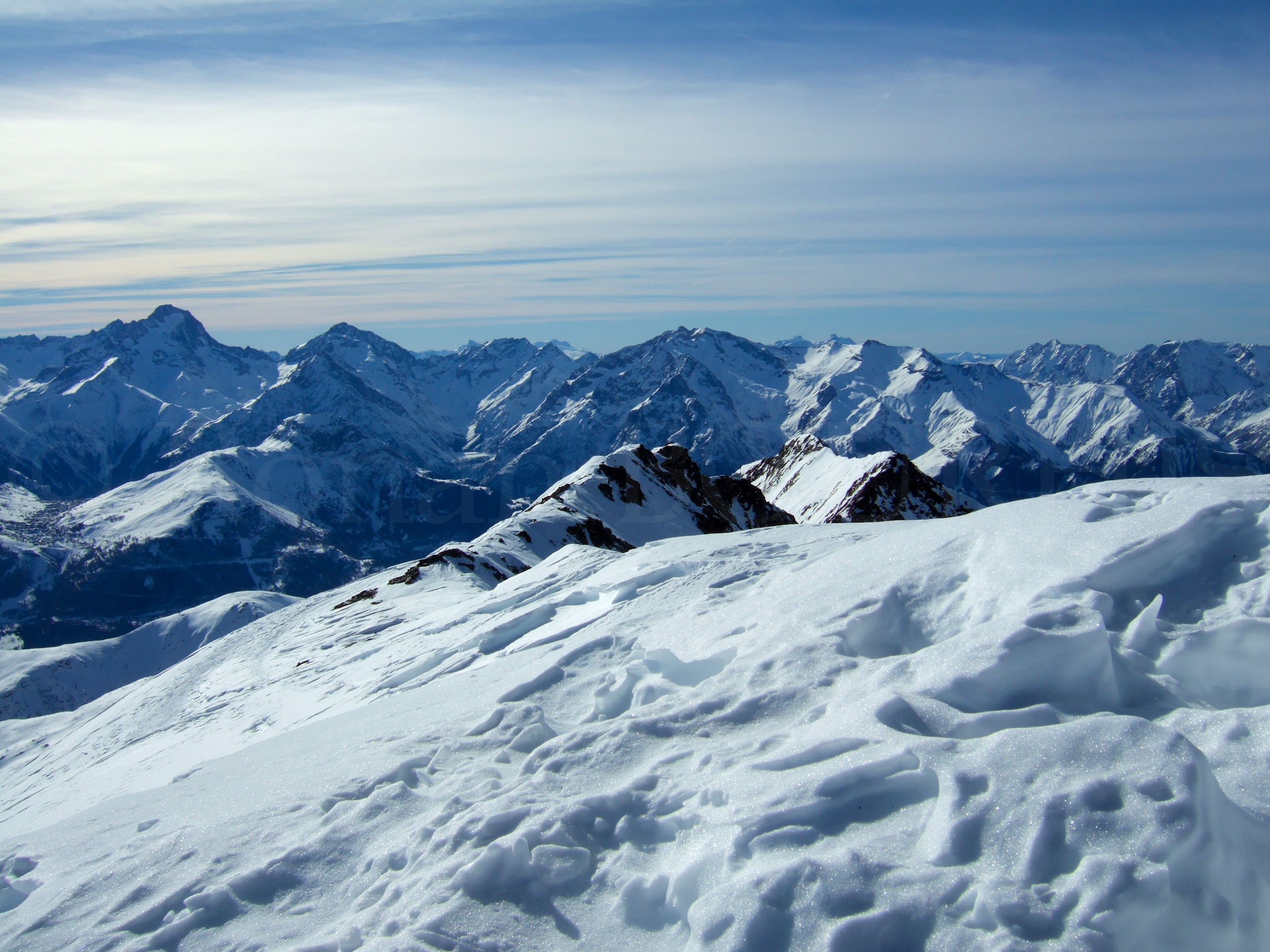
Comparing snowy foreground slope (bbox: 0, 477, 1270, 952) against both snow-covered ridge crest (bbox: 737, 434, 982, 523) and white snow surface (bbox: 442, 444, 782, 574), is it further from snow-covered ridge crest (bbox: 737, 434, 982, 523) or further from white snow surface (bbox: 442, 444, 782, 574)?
snow-covered ridge crest (bbox: 737, 434, 982, 523)

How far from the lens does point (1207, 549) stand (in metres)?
10.4

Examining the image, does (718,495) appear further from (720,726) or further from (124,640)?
(124,640)

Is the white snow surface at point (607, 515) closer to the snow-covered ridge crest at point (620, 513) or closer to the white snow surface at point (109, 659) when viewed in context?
the snow-covered ridge crest at point (620, 513)

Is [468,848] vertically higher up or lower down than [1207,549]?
lower down

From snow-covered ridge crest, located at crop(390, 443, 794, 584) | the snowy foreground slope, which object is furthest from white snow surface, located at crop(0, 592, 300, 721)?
the snowy foreground slope

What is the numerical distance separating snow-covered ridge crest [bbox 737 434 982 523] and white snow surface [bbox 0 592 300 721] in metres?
88.4

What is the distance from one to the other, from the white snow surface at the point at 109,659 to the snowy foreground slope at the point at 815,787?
123 metres

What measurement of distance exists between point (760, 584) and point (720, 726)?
18.8 feet

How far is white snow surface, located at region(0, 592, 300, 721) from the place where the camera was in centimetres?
11738

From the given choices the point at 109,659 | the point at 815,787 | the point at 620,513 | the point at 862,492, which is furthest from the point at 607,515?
the point at 109,659

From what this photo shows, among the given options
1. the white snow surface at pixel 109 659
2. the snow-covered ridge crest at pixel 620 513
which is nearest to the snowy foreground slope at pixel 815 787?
the snow-covered ridge crest at pixel 620 513

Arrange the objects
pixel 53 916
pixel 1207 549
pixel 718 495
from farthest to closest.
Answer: pixel 718 495
pixel 1207 549
pixel 53 916

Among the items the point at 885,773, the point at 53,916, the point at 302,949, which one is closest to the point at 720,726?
the point at 885,773

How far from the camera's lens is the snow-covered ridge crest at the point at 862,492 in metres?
80.9
